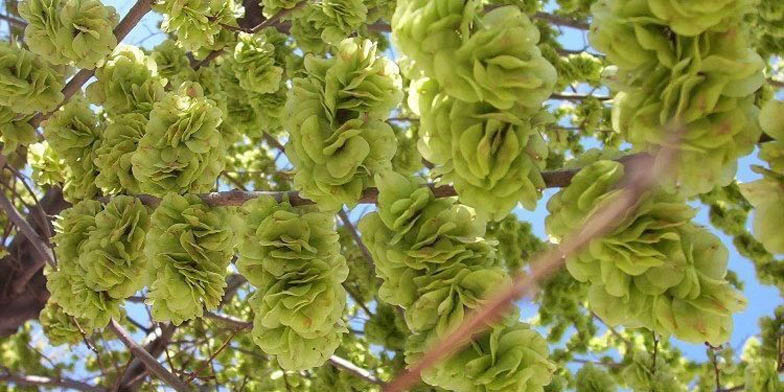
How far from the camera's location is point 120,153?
281 centimetres

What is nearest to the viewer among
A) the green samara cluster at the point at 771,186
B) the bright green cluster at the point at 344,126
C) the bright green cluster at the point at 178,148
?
the green samara cluster at the point at 771,186

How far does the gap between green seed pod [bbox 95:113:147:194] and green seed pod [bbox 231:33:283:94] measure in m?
1.41

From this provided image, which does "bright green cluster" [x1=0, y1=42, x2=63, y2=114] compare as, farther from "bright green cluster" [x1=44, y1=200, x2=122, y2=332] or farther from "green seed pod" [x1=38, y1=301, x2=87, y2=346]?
"green seed pod" [x1=38, y1=301, x2=87, y2=346]

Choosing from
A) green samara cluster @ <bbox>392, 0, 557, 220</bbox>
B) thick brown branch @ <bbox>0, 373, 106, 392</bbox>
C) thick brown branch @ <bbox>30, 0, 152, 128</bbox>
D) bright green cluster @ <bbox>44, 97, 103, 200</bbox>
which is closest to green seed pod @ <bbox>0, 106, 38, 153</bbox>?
thick brown branch @ <bbox>30, 0, 152, 128</bbox>

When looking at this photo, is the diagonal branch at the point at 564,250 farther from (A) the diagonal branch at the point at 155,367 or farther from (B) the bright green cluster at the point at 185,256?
(A) the diagonal branch at the point at 155,367

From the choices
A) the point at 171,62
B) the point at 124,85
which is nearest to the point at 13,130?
the point at 124,85

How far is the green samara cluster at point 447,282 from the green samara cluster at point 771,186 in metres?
0.66

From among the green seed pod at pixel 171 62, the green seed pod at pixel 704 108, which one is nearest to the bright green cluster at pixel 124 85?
the green seed pod at pixel 171 62

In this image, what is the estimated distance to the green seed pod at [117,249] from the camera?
8.54 feet

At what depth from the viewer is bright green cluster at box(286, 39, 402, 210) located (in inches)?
81.4

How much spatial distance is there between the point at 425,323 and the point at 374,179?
0.47 metres

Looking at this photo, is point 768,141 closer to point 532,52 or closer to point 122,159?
point 532,52

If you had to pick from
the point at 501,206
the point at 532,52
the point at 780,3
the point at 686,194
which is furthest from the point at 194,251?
the point at 780,3

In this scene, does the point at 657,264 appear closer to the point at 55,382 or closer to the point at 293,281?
the point at 293,281
